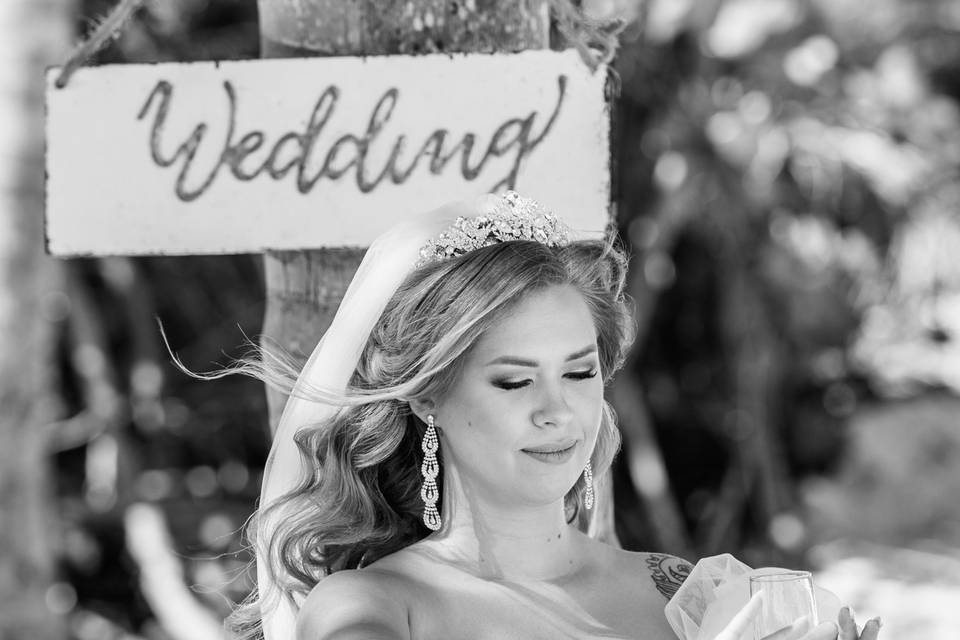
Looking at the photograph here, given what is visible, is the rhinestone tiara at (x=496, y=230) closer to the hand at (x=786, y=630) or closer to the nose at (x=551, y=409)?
the nose at (x=551, y=409)

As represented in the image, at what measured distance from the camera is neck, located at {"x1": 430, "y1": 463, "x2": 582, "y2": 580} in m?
2.13

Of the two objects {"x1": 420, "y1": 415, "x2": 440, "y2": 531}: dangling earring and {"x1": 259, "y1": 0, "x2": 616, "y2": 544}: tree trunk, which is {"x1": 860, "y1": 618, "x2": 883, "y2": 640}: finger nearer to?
{"x1": 420, "y1": 415, "x2": 440, "y2": 531}: dangling earring

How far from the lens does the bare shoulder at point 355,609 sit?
1898 millimetres

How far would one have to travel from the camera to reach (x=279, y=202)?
2.28 metres

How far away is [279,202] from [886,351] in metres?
5.65

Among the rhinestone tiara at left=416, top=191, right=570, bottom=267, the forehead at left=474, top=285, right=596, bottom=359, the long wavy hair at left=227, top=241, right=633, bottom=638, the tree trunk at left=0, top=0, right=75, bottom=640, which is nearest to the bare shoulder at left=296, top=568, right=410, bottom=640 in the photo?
the long wavy hair at left=227, top=241, right=633, bottom=638

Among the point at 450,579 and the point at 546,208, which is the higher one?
the point at 546,208

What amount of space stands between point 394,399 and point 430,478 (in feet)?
0.45

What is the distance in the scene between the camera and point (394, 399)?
215cm

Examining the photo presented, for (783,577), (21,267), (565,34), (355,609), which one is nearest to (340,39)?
(565,34)

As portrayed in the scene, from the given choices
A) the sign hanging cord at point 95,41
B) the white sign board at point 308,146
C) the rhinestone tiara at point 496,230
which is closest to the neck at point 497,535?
the rhinestone tiara at point 496,230

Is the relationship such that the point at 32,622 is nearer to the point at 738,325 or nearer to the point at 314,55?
the point at 314,55

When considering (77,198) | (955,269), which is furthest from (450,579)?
(955,269)

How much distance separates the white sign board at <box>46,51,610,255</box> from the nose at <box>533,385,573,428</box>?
0.41m
